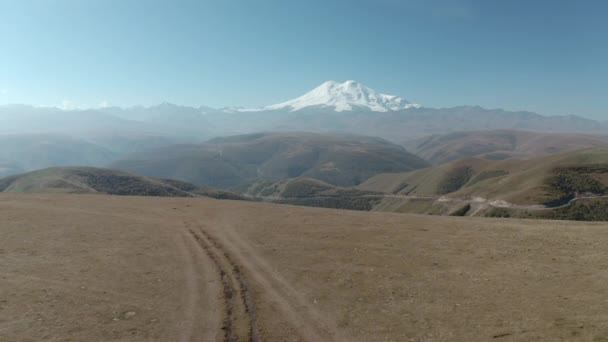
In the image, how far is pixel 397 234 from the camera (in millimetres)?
35188

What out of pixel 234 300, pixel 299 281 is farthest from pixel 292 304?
pixel 299 281

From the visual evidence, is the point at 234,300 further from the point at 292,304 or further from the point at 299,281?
the point at 299,281

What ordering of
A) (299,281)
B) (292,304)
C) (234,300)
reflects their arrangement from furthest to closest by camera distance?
(299,281) < (234,300) < (292,304)

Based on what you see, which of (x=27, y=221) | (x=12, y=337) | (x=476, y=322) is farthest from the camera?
(x=27, y=221)

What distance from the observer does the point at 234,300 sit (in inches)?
750

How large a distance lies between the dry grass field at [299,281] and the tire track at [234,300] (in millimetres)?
87

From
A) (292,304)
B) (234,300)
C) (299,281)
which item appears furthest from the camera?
(299,281)

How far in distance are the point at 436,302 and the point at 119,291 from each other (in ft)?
55.1

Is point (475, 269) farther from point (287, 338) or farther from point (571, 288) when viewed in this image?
point (287, 338)

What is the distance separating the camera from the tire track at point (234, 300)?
1558 centimetres

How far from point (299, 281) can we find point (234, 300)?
4537mm

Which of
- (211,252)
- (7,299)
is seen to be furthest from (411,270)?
(7,299)

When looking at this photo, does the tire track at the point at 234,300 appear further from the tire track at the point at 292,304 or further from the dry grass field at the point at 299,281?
the tire track at the point at 292,304

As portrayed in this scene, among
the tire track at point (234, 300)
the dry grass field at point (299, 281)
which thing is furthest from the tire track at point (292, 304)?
the tire track at point (234, 300)
